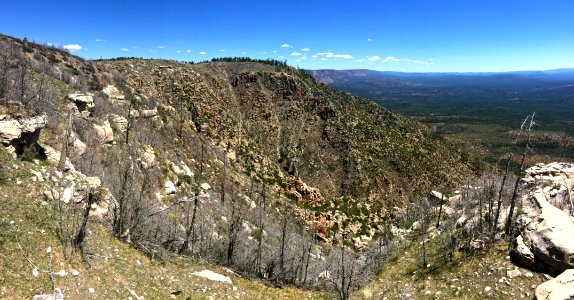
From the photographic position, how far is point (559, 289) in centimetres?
1441

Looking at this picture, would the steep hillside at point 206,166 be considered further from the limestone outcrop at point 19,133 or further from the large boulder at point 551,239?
the large boulder at point 551,239

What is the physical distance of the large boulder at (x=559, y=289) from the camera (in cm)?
1368

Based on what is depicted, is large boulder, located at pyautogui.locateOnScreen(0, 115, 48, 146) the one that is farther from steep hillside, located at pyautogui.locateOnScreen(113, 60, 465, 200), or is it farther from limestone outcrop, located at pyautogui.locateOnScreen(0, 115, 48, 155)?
steep hillside, located at pyautogui.locateOnScreen(113, 60, 465, 200)

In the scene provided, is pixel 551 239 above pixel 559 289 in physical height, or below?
above

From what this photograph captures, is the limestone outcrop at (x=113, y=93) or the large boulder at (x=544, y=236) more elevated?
the limestone outcrop at (x=113, y=93)

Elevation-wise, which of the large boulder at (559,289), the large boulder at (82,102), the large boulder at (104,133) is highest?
the large boulder at (82,102)

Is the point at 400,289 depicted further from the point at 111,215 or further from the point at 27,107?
the point at 27,107

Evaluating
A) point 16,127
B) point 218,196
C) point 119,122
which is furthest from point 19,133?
point 218,196

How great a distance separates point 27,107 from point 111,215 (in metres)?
9.41

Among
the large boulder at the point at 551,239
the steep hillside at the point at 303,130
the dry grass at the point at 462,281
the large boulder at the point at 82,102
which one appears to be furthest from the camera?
the steep hillside at the point at 303,130

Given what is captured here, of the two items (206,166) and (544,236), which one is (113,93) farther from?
(544,236)

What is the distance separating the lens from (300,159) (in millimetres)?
90625

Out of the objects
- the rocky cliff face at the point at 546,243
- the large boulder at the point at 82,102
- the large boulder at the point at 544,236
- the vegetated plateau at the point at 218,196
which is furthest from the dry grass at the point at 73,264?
the large boulder at the point at 82,102

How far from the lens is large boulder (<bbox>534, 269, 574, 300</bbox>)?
1368 centimetres
